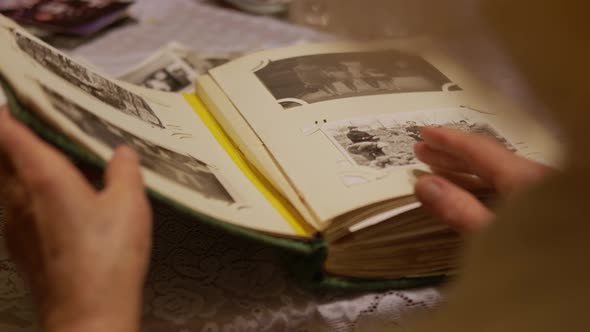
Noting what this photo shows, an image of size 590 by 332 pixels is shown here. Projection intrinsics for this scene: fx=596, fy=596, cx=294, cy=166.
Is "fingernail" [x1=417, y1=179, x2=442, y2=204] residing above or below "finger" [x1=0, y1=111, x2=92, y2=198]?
below

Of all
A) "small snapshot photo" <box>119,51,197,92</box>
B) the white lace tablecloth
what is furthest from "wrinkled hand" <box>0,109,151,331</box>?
"small snapshot photo" <box>119,51,197,92</box>

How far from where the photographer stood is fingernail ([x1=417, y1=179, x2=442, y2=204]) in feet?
1.35

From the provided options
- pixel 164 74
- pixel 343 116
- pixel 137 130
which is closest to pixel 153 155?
pixel 137 130

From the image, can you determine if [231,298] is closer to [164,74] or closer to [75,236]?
[75,236]

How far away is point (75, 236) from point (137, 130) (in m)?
0.14

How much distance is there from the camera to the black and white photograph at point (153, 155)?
37 centimetres

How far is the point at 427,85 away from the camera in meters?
0.55

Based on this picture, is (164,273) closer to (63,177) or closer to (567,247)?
(63,177)

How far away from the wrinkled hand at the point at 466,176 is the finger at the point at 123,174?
7.6 inches

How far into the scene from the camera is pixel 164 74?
0.72 meters

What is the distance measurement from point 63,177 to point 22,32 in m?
0.19

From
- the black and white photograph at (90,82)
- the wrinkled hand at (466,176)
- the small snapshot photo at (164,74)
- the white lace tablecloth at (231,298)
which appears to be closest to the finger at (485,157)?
the wrinkled hand at (466,176)

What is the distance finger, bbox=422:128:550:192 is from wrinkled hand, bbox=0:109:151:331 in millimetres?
226

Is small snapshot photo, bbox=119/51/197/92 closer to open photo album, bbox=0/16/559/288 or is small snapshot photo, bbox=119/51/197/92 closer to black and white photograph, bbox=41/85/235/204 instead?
→ open photo album, bbox=0/16/559/288
